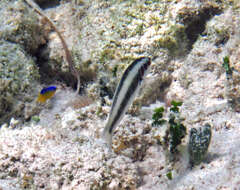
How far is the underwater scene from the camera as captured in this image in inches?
110

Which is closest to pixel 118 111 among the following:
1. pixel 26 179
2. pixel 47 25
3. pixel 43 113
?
pixel 26 179

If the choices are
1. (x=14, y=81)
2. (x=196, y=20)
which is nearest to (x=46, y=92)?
(x=14, y=81)

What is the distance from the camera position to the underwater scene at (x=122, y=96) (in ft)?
9.15

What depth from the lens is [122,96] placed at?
88.2 inches

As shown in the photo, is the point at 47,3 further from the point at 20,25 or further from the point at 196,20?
the point at 196,20

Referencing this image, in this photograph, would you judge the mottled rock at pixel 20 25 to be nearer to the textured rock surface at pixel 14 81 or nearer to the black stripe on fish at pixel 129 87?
the textured rock surface at pixel 14 81

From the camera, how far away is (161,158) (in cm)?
334

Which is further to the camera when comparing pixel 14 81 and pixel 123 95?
pixel 14 81

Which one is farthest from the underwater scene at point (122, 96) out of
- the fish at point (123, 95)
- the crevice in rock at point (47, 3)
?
the crevice in rock at point (47, 3)

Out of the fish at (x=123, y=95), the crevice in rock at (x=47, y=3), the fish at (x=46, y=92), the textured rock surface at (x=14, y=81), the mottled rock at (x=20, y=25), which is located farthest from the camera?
the crevice in rock at (x=47, y=3)

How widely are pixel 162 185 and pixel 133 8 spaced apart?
3.51 metres

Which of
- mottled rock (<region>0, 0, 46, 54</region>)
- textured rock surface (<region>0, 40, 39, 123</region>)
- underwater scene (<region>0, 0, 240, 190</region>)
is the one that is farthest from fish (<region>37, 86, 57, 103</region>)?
mottled rock (<region>0, 0, 46, 54</region>)

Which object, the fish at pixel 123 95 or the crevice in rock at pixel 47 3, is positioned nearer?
the fish at pixel 123 95

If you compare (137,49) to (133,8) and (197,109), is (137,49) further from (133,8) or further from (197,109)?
(197,109)
